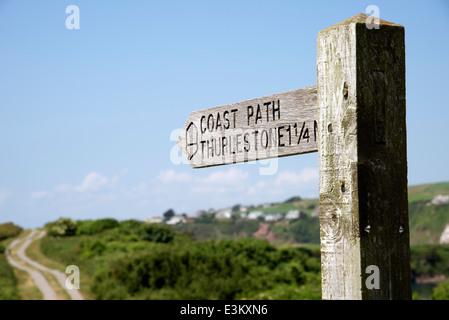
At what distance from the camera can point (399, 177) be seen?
2.20 meters

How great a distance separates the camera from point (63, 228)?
2873 centimetres

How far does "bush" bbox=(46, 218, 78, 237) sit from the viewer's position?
94.2ft

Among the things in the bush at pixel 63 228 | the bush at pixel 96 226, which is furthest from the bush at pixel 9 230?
the bush at pixel 96 226

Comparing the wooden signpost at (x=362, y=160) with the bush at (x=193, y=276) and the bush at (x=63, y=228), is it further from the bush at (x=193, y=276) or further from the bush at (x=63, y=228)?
the bush at (x=63, y=228)

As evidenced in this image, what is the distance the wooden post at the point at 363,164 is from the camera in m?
2.10

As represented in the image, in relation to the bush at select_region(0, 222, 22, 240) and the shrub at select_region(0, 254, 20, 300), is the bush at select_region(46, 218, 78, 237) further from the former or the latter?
the shrub at select_region(0, 254, 20, 300)

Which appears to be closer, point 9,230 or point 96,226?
point 96,226

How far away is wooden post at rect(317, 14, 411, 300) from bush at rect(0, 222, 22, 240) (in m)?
33.5

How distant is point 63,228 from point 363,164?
2859 centimetres

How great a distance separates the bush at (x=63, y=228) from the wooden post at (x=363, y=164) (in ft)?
92.6

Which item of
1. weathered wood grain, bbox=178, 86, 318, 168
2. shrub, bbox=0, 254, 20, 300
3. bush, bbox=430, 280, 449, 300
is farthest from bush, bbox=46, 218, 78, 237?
weathered wood grain, bbox=178, 86, 318, 168

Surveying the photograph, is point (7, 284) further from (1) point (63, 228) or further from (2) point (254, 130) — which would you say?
(2) point (254, 130)

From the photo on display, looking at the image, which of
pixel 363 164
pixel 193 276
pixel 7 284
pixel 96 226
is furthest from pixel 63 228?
pixel 363 164
